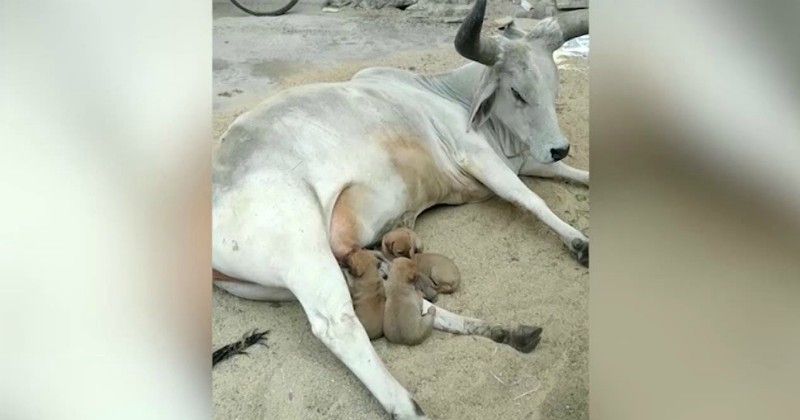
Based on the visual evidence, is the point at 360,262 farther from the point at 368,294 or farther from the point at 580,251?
A: the point at 580,251

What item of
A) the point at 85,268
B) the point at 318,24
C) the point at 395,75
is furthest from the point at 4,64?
the point at 395,75

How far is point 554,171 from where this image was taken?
131 cm

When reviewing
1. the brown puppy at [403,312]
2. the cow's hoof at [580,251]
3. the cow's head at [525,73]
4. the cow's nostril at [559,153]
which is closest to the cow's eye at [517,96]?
the cow's head at [525,73]

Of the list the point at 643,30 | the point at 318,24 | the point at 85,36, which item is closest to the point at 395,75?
the point at 318,24

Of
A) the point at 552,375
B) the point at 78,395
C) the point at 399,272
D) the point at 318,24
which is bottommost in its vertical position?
the point at 78,395

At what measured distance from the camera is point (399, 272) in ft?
4.02

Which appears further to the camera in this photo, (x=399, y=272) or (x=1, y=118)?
(x=1, y=118)

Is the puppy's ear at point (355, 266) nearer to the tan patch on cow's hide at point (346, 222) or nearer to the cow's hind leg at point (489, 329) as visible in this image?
the tan patch on cow's hide at point (346, 222)

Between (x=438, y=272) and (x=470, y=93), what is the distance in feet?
1.07

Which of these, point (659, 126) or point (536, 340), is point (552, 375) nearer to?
point (536, 340)

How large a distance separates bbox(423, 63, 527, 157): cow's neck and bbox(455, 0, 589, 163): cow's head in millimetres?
11

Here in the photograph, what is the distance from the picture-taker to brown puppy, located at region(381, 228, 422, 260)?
124cm

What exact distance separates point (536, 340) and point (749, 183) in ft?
1.48

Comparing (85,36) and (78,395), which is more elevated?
(85,36)
